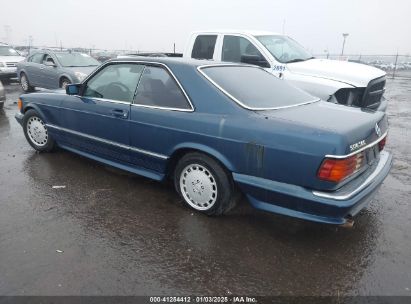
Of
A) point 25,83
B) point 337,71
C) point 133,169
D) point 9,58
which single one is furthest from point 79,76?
point 337,71

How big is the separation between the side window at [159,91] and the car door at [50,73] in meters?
7.83

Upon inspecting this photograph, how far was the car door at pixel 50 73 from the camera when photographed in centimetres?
1092

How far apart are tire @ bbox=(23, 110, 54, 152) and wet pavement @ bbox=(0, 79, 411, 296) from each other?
90 cm

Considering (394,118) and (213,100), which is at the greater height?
(213,100)

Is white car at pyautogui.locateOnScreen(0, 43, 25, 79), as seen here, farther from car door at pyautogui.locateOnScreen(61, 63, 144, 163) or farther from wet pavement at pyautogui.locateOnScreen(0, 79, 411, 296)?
wet pavement at pyautogui.locateOnScreen(0, 79, 411, 296)

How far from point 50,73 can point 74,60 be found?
0.88 meters

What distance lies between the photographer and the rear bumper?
115 inches

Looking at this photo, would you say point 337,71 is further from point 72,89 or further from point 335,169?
point 72,89

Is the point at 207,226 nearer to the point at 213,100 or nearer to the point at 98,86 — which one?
the point at 213,100

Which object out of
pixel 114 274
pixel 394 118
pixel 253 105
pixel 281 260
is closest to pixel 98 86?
pixel 253 105

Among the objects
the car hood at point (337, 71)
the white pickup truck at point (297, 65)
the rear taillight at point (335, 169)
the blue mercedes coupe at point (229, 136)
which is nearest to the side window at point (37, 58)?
the white pickup truck at point (297, 65)

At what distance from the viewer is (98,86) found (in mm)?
4602

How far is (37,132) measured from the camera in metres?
5.46

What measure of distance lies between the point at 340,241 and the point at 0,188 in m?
3.87
